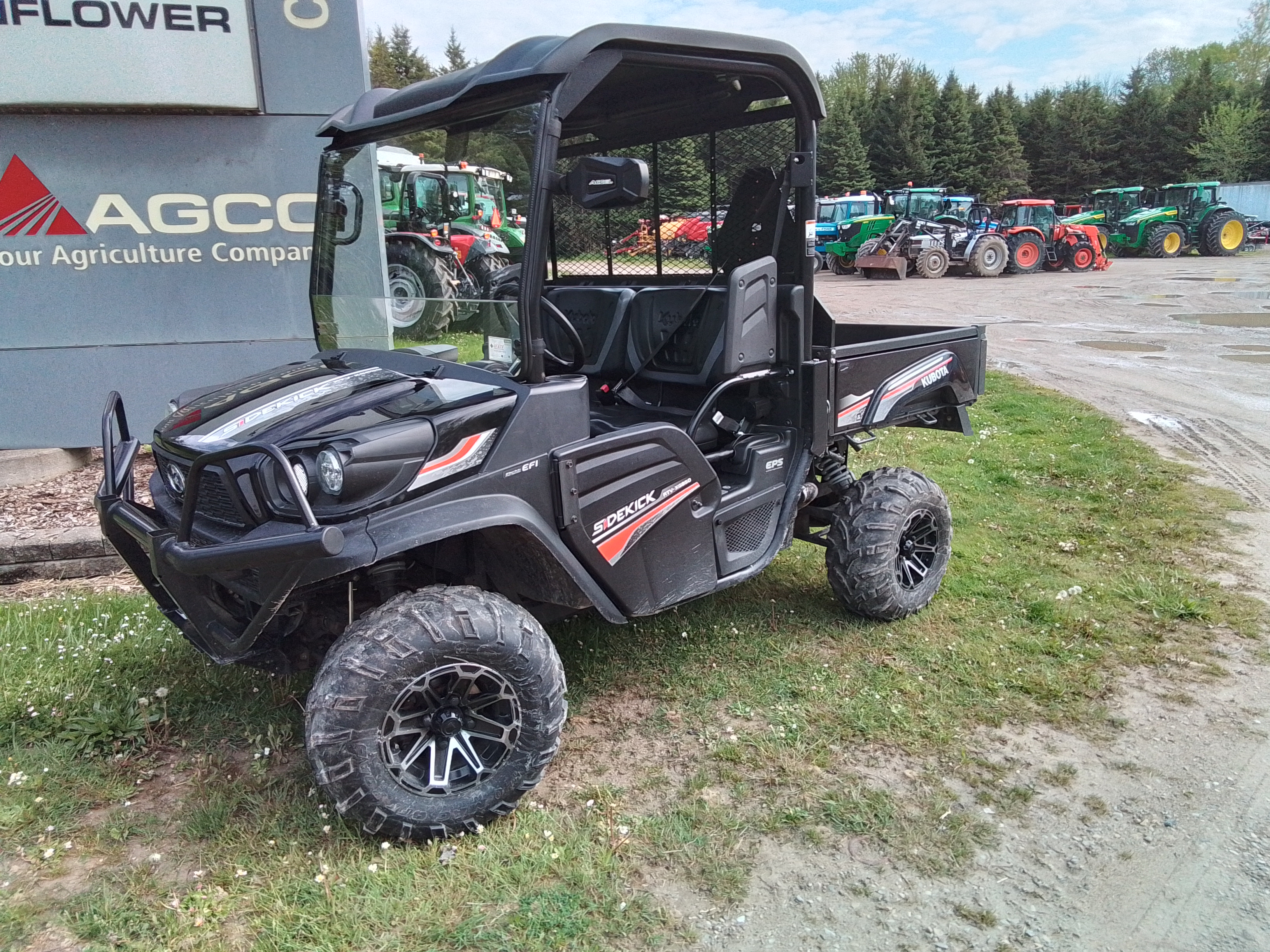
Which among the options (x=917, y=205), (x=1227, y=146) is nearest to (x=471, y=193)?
(x=917, y=205)

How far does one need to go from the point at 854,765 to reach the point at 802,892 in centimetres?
69

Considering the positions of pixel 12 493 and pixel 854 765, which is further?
pixel 12 493

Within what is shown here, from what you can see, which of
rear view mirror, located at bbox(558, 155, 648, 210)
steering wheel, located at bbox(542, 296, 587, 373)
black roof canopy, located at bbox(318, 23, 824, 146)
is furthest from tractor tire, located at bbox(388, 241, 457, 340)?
rear view mirror, located at bbox(558, 155, 648, 210)

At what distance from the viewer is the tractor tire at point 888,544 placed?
421 cm

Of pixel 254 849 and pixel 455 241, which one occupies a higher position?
pixel 455 241

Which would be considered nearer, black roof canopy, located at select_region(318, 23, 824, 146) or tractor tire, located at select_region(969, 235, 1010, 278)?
black roof canopy, located at select_region(318, 23, 824, 146)

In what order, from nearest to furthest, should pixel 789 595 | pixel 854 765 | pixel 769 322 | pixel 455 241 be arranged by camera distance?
1. pixel 854 765
2. pixel 455 241
3. pixel 769 322
4. pixel 789 595

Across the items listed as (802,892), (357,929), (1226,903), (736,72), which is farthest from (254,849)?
(736,72)

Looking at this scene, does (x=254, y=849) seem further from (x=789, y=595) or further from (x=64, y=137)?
(x=64, y=137)

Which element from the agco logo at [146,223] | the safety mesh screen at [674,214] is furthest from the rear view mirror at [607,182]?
the agco logo at [146,223]

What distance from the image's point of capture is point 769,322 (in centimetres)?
386

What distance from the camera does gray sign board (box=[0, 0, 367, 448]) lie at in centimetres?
646

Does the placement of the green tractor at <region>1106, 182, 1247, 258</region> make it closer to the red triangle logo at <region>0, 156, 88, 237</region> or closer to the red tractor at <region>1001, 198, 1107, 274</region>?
the red tractor at <region>1001, 198, 1107, 274</region>

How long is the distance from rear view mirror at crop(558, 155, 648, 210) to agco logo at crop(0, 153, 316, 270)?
4.21m
